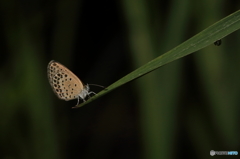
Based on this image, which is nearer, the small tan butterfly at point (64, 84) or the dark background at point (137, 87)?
the dark background at point (137, 87)

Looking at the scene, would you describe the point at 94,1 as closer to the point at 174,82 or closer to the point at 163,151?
the point at 174,82

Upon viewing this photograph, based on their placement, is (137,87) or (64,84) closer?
(137,87)

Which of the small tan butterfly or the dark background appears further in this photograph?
the small tan butterfly

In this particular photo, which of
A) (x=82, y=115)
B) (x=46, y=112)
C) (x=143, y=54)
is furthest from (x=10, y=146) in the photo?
(x=143, y=54)

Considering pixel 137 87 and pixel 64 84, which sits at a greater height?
pixel 64 84
